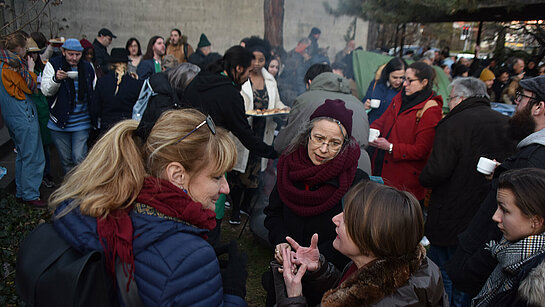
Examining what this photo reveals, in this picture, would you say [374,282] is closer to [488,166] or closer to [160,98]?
[488,166]

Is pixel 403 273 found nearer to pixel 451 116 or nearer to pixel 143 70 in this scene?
pixel 451 116

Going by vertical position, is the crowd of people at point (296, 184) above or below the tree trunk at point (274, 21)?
below

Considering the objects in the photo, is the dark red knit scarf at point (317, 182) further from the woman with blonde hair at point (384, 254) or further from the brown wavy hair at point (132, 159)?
the brown wavy hair at point (132, 159)

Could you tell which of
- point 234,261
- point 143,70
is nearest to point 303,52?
point 143,70

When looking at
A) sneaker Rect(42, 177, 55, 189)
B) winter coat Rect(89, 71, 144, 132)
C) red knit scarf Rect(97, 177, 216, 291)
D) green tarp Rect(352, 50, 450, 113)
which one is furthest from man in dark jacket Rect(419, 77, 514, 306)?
green tarp Rect(352, 50, 450, 113)

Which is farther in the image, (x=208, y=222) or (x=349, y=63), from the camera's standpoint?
(x=349, y=63)

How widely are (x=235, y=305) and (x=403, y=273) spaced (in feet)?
2.10

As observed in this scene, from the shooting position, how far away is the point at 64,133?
4992mm

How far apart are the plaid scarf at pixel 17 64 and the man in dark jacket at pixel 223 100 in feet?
7.59

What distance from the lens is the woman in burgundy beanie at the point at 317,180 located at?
234 cm

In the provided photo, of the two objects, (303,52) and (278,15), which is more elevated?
(278,15)

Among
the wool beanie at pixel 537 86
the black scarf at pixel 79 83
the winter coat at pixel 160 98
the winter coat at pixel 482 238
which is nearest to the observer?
the winter coat at pixel 482 238

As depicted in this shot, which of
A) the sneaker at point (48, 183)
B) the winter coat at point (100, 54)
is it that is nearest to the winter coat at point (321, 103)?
the sneaker at point (48, 183)

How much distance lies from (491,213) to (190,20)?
1284 centimetres
